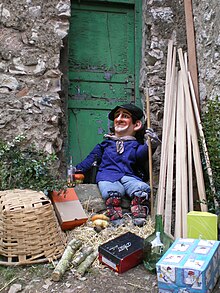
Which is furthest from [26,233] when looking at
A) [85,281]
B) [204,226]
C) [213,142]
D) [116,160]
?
[213,142]

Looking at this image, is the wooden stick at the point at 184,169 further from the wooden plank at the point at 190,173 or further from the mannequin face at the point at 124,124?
the mannequin face at the point at 124,124

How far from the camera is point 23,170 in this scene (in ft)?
8.25

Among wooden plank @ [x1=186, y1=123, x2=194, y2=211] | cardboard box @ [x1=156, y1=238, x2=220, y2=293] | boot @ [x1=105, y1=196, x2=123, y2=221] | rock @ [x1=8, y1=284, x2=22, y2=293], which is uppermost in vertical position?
wooden plank @ [x1=186, y1=123, x2=194, y2=211]

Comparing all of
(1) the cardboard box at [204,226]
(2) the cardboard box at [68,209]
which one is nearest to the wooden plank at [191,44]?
(1) the cardboard box at [204,226]

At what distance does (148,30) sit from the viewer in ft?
11.4

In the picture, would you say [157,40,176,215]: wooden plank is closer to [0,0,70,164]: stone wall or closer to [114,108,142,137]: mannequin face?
[114,108,142,137]: mannequin face

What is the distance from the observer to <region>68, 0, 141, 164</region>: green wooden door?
3.46 meters

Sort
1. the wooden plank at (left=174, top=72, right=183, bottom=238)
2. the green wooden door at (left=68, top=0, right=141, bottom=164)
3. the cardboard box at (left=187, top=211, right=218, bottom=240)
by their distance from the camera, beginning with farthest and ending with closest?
the green wooden door at (left=68, top=0, right=141, bottom=164) → the wooden plank at (left=174, top=72, right=183, bottom=238) → the cardboard box at (left=187, top=211, right=218, bottom=240)

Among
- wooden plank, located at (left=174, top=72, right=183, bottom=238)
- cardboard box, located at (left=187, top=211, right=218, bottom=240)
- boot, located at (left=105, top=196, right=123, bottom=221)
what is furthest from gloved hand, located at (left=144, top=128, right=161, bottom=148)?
cardboard box, located at (left=187, top=211, right=218, bottom=240)

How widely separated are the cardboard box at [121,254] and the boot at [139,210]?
47cm

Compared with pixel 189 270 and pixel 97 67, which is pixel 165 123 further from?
pixel 189 270

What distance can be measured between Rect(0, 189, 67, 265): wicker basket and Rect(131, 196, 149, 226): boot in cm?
70

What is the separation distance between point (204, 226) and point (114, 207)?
83cm

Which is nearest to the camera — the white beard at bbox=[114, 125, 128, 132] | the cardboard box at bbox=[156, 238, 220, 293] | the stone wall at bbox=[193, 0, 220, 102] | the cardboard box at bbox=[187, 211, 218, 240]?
the cardboard box at bbox=[156, 238, 220, 293]
